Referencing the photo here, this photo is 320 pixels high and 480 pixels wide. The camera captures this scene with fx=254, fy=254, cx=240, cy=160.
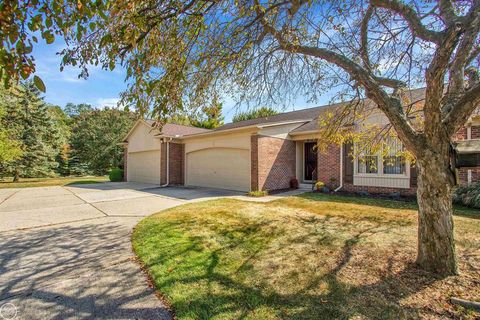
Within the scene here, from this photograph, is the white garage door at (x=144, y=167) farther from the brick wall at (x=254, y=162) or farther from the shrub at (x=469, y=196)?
the shrub at (x=469, y=196)

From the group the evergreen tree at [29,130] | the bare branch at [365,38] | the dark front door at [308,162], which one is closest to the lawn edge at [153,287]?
the bare branch at [365,38]

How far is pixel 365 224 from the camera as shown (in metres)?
6.30

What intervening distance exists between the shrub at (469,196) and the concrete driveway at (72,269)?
9947 mm

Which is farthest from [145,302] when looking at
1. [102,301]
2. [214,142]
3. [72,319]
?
[214,142]

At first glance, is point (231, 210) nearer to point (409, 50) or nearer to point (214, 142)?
point (409, 50)

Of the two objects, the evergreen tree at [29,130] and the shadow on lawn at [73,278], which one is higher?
the evergreen tree at [29,130]

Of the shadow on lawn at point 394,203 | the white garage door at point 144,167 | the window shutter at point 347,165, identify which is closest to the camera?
the shadow on lawn at point 394,203

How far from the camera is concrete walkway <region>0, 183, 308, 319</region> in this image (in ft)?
9.86

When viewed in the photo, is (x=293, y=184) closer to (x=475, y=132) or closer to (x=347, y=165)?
(x=347, y=165)

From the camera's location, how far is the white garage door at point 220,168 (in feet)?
42.0

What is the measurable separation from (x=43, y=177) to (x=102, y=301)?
1226 inches

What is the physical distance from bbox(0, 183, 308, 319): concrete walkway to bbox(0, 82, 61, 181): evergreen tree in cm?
2132

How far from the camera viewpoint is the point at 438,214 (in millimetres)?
3566

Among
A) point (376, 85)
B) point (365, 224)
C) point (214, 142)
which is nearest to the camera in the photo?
point (376, 85)
